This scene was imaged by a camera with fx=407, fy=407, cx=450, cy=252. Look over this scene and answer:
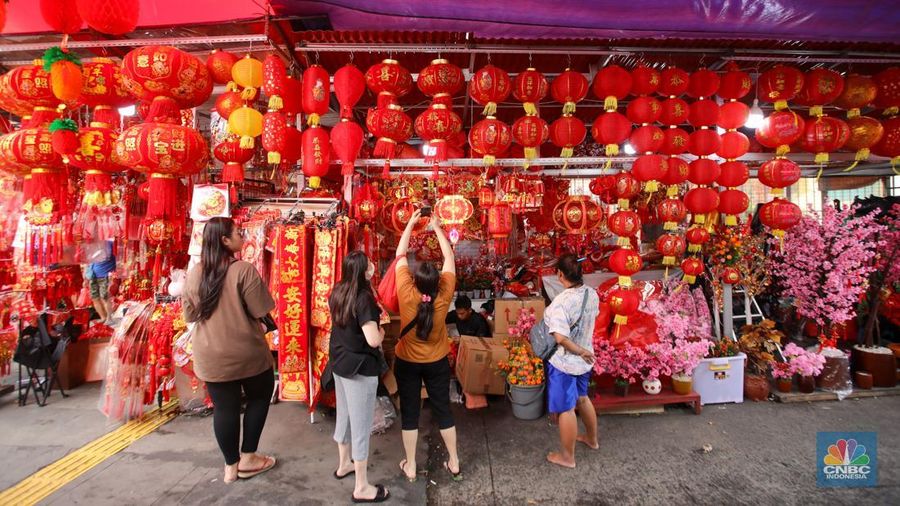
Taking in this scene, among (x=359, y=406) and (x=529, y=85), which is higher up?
(x=529, y=85)

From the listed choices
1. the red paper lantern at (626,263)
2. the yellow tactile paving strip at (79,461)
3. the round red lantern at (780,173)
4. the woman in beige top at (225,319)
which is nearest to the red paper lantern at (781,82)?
the round red lantern at (780,173)

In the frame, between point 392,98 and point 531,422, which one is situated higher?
point 392,98

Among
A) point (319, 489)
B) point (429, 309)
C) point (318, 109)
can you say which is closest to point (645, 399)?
point (429, 309)

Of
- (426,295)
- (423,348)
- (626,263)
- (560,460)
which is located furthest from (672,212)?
(423,348)

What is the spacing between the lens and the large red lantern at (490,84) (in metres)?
3.69

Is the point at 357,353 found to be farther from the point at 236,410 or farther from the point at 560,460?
the point at 560,460

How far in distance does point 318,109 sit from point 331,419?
3071 mm

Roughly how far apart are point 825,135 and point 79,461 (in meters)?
7.64

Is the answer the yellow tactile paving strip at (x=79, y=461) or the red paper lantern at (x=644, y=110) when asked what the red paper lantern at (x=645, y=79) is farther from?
the yellow tactile paving strip at (x=79, y=461)

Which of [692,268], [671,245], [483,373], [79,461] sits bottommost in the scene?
[79,461]

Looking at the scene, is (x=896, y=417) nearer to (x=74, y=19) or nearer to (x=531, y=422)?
(x=531, y=422)

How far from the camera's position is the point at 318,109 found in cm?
372

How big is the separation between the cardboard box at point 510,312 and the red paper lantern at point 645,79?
2658 millimetres

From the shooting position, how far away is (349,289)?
2.78 meters
